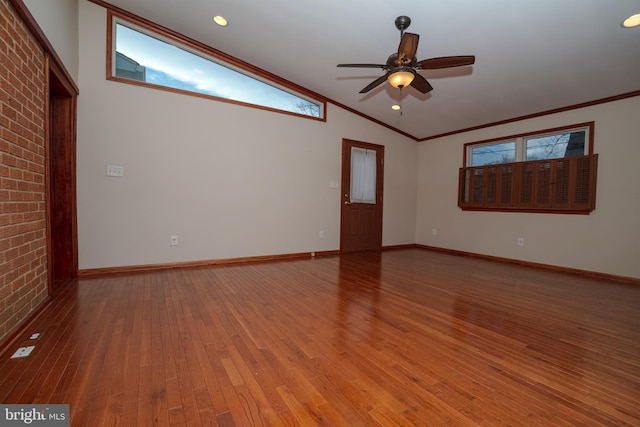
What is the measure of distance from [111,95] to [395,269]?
4505 mm

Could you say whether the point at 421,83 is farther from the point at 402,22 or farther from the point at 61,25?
the point at 61,25

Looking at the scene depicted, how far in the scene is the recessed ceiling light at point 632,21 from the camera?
258cm

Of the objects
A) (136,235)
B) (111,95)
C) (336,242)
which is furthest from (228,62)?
(336,242)

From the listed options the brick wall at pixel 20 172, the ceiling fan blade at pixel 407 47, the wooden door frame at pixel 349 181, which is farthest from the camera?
the wooden door frame at pixel 349 181

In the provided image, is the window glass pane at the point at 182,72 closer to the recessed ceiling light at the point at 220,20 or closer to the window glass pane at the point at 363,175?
the recessed ceiling light at the point at 220,20

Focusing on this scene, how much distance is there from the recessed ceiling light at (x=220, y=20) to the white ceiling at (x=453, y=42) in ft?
0.25

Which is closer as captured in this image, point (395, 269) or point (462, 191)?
point (395, 269)

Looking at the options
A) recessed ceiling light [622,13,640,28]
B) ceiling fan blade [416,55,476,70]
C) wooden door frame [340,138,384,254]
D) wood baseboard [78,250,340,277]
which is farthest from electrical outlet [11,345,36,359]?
recessed ceiling light [622,13,640,28]

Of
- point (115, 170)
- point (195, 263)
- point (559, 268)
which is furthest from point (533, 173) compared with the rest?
point (115, 170)

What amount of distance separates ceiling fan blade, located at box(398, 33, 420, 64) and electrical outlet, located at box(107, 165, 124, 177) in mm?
3563

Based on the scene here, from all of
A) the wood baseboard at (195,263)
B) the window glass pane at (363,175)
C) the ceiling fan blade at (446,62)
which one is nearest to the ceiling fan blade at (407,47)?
the ceiling fan blade at (446,62)

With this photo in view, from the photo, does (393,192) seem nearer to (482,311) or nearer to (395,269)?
(395,269)

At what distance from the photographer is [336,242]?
547cm

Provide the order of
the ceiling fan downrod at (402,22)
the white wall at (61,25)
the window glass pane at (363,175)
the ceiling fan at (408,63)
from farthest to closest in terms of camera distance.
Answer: the window glass pane at (363,175)
the ceiling fan downrod at (402,22)
the ceiling fan at (408,63)
the white wall at (61,25)
